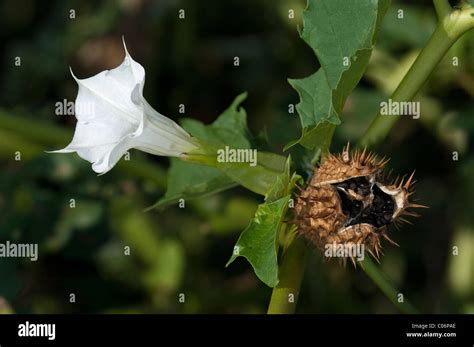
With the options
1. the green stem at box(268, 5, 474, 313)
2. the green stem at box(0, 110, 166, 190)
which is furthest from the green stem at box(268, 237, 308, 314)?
the green stem at box(0, 110, 166, 190)

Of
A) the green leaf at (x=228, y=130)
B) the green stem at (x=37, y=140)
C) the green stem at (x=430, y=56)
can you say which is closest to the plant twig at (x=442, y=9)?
the green stem at (x=430, y=56)

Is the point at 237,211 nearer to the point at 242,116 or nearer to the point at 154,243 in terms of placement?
the point at 154,243

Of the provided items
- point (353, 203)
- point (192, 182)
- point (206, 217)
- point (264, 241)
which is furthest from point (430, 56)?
point (206, 217)

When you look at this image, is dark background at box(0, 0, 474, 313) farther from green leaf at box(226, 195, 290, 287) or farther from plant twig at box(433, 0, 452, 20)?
green leaf at box(226, 195, 290, 287)

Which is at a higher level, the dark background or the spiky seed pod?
the dark background

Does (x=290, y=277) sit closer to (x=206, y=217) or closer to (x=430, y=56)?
(x=430, y=56)

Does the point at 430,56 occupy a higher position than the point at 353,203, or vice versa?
the point at 430,56
